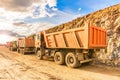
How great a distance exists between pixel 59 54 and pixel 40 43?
360 cm

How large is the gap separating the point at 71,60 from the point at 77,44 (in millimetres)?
1393

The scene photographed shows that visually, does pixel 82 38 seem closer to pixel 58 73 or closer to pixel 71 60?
pixel 71 60

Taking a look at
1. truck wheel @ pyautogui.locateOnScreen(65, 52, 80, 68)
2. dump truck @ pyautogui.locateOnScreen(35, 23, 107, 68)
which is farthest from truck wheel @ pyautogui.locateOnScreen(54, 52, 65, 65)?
truck wheel @ pyautogui.locateOnScreen(65, 52, 80, 68)

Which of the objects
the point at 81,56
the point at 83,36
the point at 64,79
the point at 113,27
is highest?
the point at 113,27

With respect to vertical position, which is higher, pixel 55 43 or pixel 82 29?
pixel 82 29

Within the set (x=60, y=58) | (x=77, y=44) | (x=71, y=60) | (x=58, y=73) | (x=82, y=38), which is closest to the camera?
(x=58, y=73)

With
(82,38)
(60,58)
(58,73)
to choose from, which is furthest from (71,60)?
(58,73)

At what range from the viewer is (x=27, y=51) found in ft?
71.5

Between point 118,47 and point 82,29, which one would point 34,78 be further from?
point 118,47

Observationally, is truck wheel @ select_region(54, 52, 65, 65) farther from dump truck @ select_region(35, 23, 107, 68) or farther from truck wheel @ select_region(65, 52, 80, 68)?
truck wheel @ select_region(65, 52, 80, 68)

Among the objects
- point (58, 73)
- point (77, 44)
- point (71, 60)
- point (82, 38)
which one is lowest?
point (58, 73)

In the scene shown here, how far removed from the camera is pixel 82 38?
906cm

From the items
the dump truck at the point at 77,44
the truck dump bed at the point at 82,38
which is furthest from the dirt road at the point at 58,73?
the truck dump bed at the point at 82,38

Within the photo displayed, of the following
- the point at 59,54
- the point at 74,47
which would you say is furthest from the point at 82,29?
the point at 59,54
